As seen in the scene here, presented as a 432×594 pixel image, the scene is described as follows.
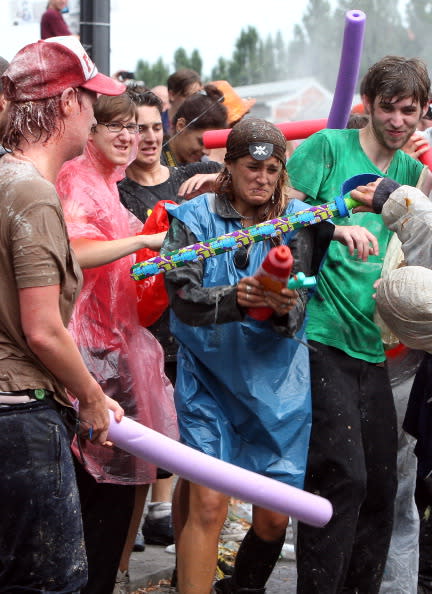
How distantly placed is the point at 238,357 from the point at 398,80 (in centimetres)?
140

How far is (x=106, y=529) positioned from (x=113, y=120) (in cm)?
178

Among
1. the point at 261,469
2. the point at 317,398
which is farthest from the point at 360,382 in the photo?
the point at 261,469

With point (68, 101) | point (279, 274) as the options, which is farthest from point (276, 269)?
point (68, 101)

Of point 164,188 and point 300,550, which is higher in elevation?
point 164,188

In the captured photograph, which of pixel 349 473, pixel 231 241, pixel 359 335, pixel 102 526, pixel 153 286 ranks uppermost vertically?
pixel 231 241

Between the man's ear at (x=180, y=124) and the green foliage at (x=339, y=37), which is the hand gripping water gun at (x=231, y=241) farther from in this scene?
the green foliage at (x=339, y=37)

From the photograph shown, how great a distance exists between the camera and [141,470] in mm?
4461

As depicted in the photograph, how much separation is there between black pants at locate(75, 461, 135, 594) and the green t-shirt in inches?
42.5

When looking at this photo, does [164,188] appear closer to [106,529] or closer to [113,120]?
[113,120]

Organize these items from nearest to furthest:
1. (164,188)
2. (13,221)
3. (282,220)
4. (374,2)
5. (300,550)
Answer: (13,221) → (282,220) → (300,550) → (164,188) → (374,2)

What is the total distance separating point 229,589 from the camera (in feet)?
15.1

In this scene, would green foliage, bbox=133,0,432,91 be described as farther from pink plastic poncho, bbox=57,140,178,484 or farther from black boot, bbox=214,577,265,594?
black boot, bbox=214,577,265,594

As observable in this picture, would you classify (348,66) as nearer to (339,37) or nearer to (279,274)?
(279,274)

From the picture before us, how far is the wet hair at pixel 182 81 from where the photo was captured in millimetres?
7590
